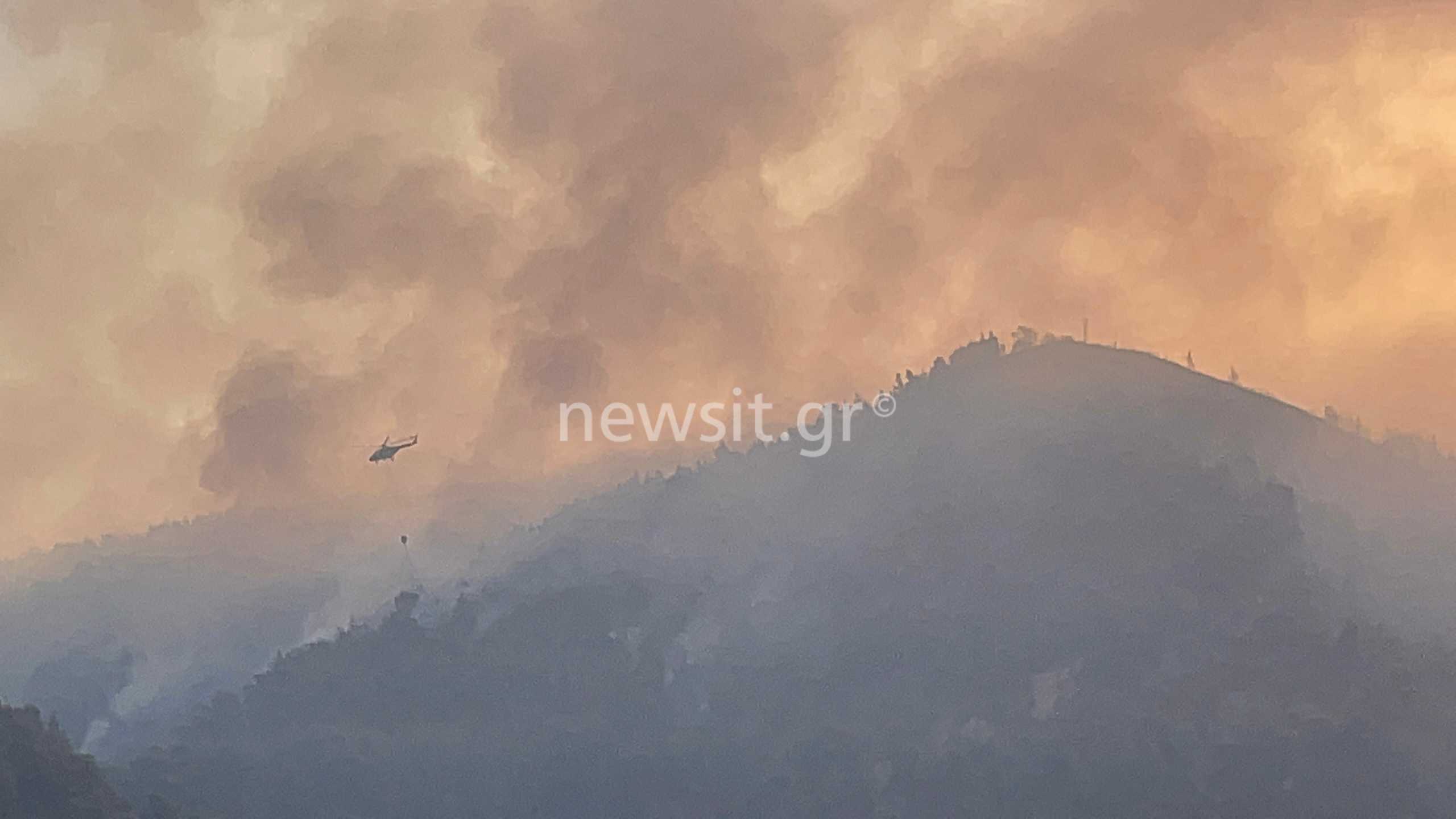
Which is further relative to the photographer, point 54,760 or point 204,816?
point 204,816

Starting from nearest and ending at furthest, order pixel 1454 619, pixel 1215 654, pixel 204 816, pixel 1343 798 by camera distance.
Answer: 1. pixel 204 816
2. pixel 1343 798
3. pixel 1454 619
4. pixel 1215 654

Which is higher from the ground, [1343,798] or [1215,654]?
[1215,654]

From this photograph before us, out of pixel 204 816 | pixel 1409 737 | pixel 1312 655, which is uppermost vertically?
pixel 1312 655

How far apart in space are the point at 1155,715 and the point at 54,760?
447 ft

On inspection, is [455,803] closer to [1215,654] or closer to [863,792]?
[863,792]

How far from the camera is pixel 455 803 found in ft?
653

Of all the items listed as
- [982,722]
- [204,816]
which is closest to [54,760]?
[204,816]

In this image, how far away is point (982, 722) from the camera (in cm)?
19488

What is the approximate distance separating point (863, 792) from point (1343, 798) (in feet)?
202

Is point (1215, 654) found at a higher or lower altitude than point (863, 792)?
higher

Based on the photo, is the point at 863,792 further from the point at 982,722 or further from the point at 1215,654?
the point at 1215,654

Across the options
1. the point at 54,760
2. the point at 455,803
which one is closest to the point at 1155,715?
the point at 455,803

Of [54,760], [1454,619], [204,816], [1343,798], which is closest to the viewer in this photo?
[54,760]

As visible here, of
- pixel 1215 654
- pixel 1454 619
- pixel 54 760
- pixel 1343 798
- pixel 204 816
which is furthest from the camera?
pixel 1215 654
